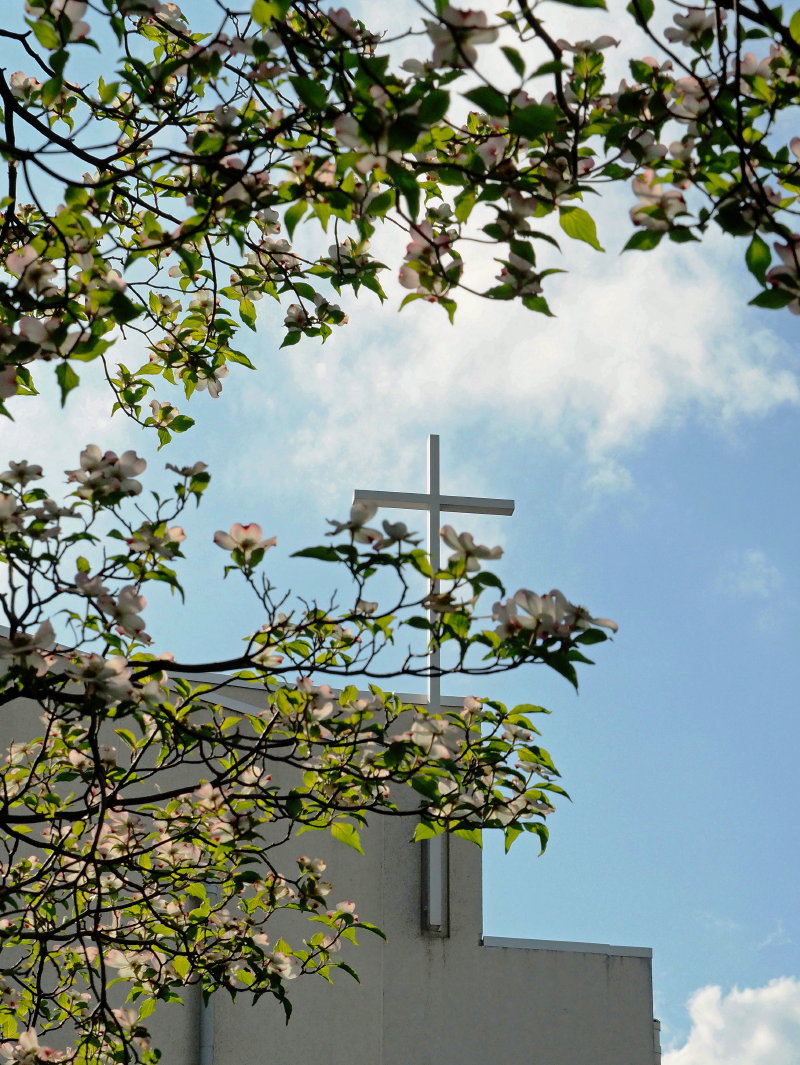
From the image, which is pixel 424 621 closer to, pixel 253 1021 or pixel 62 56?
pixel 62 56

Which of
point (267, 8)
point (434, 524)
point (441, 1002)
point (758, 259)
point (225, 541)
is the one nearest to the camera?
point (758, 259)

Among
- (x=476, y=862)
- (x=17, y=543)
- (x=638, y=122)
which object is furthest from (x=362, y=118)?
(x=476, y=862)

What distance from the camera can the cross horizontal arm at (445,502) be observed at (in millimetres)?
4848

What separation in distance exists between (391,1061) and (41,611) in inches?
125

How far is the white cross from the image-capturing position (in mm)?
4492

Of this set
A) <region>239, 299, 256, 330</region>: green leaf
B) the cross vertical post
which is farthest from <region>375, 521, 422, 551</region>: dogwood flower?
the cross vertical post

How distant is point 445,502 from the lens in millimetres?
4879

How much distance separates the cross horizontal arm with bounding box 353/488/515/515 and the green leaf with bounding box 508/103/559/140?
349 cm

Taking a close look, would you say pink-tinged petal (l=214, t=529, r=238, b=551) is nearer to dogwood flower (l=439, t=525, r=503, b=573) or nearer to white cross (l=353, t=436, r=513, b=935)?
dogwood flower (l=439, t=525, r=503, b=573)

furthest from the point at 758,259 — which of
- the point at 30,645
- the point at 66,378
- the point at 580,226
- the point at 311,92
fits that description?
the point at 30,645

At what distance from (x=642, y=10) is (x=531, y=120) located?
0.92ft

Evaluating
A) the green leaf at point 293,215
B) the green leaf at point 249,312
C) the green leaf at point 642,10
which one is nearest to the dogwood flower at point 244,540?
the green leaf at point 293,215

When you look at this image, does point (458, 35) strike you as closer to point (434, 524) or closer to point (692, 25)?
point (692, 25)

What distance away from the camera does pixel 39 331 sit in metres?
1.48
